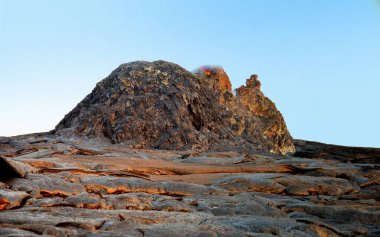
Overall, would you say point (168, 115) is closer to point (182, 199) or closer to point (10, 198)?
point (182, 199)

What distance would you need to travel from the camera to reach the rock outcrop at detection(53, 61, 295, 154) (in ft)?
76.1

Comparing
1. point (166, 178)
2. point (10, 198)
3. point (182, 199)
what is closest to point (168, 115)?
point (166, 178)

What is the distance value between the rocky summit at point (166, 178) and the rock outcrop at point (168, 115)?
0.08 m

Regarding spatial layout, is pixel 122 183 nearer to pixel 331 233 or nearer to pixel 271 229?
pixel 271 229

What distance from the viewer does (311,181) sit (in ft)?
44.7

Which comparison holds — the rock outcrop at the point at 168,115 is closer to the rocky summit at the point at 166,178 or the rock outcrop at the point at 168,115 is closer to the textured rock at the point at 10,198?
the rocky summit at the point at 166,178

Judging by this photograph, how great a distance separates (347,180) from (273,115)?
18051 millimetres

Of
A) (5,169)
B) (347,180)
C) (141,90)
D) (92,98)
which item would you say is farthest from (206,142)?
(5,169)

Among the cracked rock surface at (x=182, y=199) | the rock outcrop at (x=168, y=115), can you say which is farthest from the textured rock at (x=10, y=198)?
the rock outcrop at (x=168, y=115)

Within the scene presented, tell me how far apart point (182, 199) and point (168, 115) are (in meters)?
14.0

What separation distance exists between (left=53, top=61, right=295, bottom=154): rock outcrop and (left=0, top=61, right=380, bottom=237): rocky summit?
3.2 inches

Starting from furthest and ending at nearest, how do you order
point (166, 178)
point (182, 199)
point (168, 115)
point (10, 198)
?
1. point (168, 115)
2. point (166, 178)
3. point (182, 199)
4. point (10, 198)

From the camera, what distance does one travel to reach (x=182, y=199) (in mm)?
10695

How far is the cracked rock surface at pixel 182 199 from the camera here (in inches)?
307
